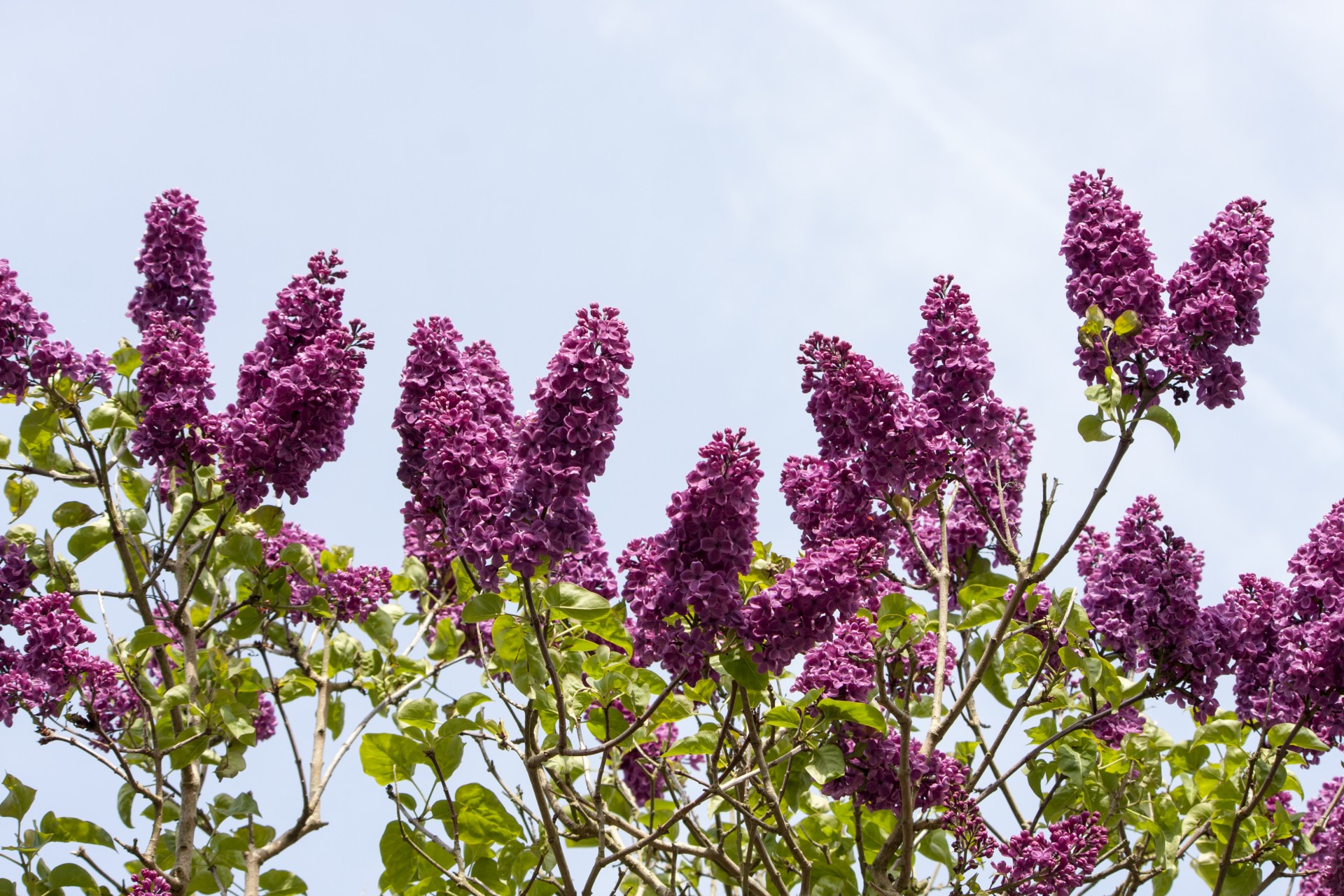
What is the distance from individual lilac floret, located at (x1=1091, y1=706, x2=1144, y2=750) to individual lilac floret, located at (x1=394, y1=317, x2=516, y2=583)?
12.2 feet

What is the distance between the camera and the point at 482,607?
5473mm

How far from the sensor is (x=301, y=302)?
6.86 m

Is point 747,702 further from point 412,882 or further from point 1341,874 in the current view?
point 1341,874

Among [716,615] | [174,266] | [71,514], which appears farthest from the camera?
[174,266]

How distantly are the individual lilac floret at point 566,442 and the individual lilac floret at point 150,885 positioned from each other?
284 centimetres

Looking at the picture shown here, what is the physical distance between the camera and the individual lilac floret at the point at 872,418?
629cm

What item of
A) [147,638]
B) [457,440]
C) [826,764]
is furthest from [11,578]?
[826,764]

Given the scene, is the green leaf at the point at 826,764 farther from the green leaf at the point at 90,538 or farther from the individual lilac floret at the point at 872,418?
the green leaf at the point at 90,538

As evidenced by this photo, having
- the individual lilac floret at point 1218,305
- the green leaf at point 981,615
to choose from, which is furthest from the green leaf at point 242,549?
the individual lilac floret at point 1218,305

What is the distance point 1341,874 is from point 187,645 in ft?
21.8

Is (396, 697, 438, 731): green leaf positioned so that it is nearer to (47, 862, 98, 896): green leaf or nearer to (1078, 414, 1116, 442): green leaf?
(47, 862, 98, 896): green leaf

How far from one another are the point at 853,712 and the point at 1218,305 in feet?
8.50

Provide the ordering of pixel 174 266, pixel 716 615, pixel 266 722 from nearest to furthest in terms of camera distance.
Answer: pixel 716 615 < pixel 174 266 < pixel 266 722

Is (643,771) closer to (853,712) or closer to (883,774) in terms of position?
(883,774)
